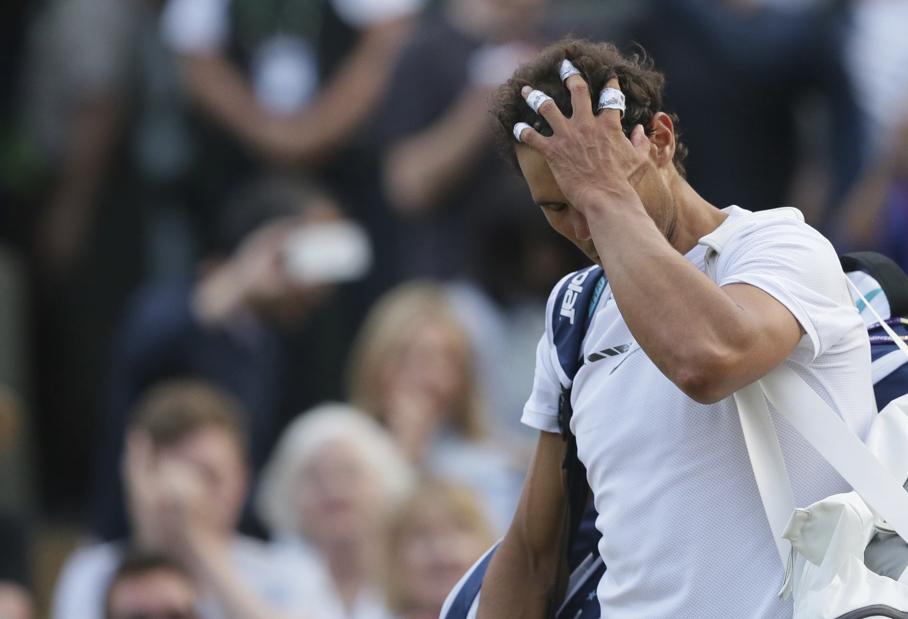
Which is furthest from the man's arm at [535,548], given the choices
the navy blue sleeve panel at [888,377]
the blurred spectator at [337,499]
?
the blurred spectator at [337,499]

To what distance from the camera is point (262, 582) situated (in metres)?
6.11

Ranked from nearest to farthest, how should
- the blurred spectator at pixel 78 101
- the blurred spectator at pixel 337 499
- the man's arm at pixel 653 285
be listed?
the man's arm at pixel 653 285 < the blurred spectator at pixel 337 499 < the blurred spectator at pixel 78 101

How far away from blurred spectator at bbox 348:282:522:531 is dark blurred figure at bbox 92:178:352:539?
0.48 metres

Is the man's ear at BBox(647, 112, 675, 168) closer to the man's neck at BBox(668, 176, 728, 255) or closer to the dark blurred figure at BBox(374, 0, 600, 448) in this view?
the man's neck at BBox(668, 176, 728, 255)

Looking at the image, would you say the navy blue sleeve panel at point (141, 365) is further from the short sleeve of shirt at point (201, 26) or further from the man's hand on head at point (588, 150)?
the man's hand on head at point (588, 150)

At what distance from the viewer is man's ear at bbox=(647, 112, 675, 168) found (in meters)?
2.91

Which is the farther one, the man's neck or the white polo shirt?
the man's neck

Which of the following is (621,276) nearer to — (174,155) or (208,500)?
(208,500)

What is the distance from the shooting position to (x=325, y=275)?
7.30m

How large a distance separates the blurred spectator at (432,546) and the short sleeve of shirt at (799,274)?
2.78 m

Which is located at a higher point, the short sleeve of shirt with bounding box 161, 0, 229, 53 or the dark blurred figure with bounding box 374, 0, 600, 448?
the short sleeve of shirt with bounding box 161, 0, 229, 53

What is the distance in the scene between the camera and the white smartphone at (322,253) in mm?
7164

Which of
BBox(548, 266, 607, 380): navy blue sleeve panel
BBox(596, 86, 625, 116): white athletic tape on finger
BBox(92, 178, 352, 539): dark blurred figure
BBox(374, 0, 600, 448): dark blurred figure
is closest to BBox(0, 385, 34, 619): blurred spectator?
BBox(92, 178, 352, 539): dark blurred figure

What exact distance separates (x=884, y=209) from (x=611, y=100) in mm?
4184
